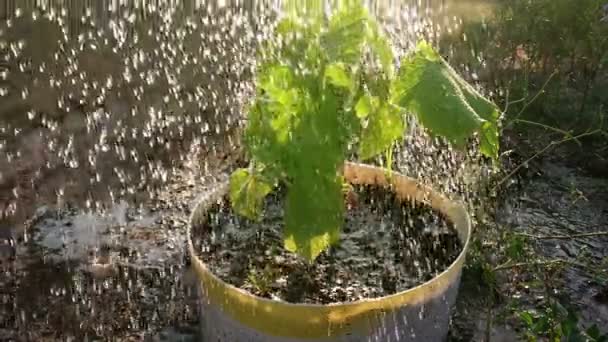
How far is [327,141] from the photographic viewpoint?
1365 millimetres

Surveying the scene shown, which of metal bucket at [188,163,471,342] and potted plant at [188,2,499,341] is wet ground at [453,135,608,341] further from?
potted plant at [188,2,499,341]

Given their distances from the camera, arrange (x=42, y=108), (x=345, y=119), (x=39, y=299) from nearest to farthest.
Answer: (x=345, y=119)
(x=39, y=299)
(x=42, y=108)

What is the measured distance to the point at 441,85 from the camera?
1.42 meters

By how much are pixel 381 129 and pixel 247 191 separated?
0.29 meters

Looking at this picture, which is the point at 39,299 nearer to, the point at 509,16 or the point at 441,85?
the point at 441,85

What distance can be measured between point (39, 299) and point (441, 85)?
1.23m

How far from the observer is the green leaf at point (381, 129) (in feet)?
4.86

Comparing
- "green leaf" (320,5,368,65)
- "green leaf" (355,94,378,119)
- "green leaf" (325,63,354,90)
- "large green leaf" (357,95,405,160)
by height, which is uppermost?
"green leaf" (320,5,368,65)

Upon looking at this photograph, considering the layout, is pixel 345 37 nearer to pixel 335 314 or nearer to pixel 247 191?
pixel 247 191

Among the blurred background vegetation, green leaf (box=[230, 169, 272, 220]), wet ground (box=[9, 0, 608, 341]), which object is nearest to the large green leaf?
green leaf (box=[230, 169, 272, 220])

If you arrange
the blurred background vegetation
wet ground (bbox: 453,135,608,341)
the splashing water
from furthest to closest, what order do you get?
the blurred background vegetation, the splashing water, wet ground (bbox: 453,135,608,341)

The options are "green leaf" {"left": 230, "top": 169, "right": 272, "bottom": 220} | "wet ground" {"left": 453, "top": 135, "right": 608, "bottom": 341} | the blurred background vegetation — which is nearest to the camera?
"green leaf" {"left": 230, "top": 169, "right": 272, "bottom": 220}

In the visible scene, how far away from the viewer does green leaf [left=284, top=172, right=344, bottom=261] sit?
138cm

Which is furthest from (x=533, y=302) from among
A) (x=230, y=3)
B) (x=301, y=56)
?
(x=230, y=3)
